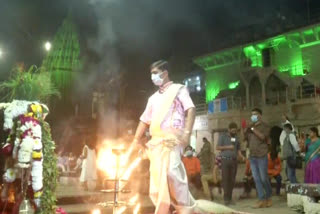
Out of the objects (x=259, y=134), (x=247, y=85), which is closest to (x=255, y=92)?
(x=247, y=85)

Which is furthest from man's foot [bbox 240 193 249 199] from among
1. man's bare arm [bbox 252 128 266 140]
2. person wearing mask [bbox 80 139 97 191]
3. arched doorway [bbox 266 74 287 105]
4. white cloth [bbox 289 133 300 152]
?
arched doorway [bbox 266 74 287 105]

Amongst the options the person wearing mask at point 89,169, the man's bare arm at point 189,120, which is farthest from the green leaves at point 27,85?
the person wearing mask at point 89,169

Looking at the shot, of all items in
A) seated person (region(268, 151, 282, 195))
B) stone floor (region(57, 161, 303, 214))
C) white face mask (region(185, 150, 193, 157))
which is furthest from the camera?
white face mask (region(185, 150, 193, 157))

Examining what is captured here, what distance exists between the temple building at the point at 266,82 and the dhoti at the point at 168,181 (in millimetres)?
20451

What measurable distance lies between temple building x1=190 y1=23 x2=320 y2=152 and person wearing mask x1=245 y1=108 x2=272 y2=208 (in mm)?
16370

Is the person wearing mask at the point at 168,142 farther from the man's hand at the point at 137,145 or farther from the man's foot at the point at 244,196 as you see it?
the man's foot at the point at 244,196

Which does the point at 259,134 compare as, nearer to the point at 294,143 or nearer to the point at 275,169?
the point at 294,143

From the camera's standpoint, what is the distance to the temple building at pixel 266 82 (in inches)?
925

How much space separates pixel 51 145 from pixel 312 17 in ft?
81.8

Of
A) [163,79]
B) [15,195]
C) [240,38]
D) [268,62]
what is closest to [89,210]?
[15,195]

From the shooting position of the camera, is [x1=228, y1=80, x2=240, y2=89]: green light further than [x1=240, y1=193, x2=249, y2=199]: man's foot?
Yes

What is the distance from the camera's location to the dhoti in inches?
157

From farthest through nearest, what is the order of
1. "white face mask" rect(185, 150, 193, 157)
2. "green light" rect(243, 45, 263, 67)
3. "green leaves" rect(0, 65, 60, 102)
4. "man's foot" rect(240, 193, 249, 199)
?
"green light" rect(243, 45, 263, 67) < "white face mask" rect(185, 150, 193, 157) < "man's foot" rect(240, 193, 249, 199) < "green leaves" rect(0, 65, 60, 102)

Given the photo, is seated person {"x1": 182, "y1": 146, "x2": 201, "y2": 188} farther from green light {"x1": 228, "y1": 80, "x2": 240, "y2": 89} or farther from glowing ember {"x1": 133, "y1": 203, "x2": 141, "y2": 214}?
green light {"x1": 228, "y1": 80, "x2": 240, "y2": 89}
